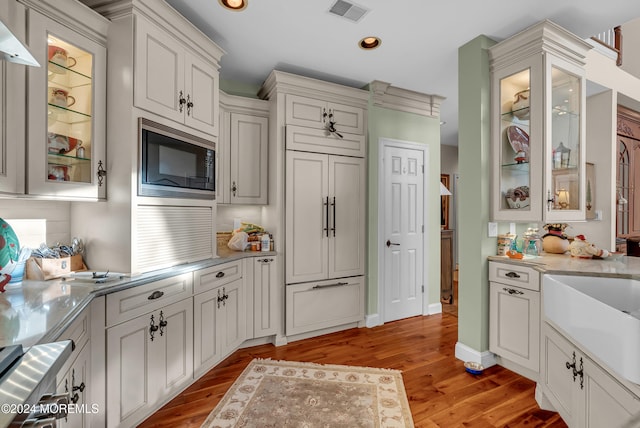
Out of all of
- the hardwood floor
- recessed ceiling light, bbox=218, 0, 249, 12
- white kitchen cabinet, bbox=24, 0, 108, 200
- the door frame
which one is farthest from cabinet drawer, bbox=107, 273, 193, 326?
the door frame

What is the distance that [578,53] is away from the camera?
96.2 inches

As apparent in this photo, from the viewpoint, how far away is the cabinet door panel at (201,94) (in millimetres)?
2207

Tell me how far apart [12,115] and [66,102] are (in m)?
0.32

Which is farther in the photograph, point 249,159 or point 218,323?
point 249,159

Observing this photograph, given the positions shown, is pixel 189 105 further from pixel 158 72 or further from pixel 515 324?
pixel 515 324

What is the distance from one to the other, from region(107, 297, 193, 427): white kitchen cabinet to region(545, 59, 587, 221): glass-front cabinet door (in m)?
2.74

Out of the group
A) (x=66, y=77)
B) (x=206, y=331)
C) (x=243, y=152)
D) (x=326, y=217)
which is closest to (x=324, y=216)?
(x=326, y=217)

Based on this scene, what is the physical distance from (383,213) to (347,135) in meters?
0.96

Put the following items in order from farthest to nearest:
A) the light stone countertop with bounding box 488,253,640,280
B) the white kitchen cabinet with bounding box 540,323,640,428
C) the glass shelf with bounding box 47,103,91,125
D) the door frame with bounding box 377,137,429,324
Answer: the door frame with bounding box 377,137,429,324 < the light stone countertop with bounding box 488,253,640,280 < the glass shelf with bounding box 47,103,91,125 < the white kitchen cabinet with bounding box 540,323,640,428

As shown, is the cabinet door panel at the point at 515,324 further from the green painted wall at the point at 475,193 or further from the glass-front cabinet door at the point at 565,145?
the glass-front cabinet door at the point at 565,145

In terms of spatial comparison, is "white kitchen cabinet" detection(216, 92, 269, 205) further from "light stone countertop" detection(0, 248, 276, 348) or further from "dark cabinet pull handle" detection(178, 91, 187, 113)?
"light stone countertop" detection(0, 248, 276, 348)

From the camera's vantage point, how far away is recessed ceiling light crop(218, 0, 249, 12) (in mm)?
2076

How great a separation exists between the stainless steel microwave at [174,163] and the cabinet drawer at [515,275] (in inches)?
91.7

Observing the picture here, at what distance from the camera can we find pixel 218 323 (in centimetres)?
240
